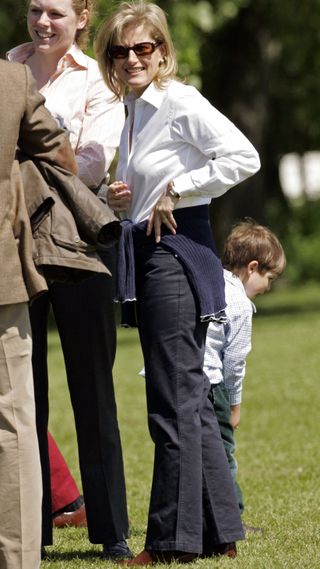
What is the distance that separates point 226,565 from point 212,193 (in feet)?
4.50

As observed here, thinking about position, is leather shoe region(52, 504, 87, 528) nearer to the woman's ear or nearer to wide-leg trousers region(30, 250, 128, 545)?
wide-leg trousers region(30, 250, 128, 545)

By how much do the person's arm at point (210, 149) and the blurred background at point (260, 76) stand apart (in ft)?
31.9

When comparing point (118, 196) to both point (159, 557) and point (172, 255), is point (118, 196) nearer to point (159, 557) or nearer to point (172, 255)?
point (172, 255)

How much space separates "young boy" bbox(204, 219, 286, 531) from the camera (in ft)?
19.4

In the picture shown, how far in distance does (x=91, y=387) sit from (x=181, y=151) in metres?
1.02

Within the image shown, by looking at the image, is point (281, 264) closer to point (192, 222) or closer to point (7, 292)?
point (192, 222)

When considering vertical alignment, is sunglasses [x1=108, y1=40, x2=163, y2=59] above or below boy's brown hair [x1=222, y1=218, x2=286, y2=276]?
above

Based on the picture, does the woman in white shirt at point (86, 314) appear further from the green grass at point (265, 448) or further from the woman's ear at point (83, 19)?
the green grass at point (265, 448)

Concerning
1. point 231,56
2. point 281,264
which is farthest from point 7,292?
point 231,56

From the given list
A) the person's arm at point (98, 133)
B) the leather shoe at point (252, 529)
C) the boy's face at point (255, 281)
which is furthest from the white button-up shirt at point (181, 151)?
the leather shoe at point (252, 529)

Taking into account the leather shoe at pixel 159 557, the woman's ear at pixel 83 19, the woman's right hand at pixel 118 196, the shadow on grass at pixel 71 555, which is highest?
the woman's ear at pixel 83 19

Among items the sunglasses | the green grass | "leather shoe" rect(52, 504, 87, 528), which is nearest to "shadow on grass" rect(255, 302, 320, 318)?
the green grass

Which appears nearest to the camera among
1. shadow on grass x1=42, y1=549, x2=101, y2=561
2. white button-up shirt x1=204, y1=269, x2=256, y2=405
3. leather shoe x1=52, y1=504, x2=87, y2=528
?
shadow on grass x1=42, y1=549, x2=101, y2=561

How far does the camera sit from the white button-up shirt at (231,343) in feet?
19.4
